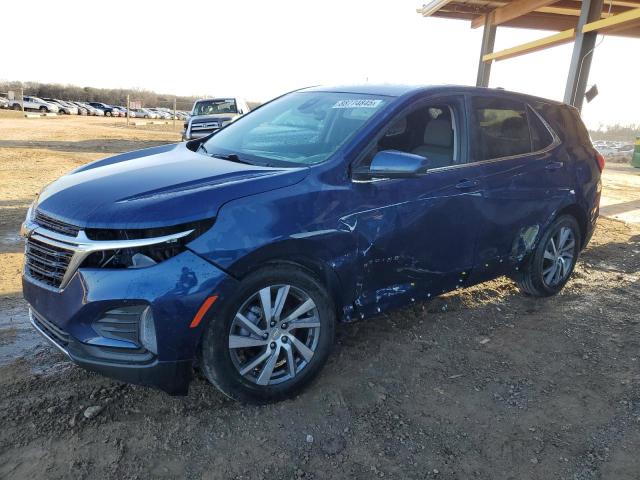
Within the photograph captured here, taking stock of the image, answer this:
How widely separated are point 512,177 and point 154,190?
2795 mm

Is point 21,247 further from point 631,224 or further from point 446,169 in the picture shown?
point 631,224

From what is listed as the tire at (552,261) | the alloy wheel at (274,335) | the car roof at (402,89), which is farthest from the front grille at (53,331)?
the tire at (552,261)

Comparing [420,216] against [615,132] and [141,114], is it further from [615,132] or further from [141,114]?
[615,132]

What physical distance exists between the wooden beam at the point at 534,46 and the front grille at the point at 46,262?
36.0ft

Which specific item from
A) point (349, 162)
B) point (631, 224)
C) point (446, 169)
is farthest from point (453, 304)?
point (631, 224)

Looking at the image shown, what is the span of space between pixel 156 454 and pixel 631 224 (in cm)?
880

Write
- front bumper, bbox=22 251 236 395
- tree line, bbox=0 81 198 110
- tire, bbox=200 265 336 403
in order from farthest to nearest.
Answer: tree line, bbox=0 81 198 110 < tire, bbox=200 265 336 403 < front bumper, bbox=22 251 236 395

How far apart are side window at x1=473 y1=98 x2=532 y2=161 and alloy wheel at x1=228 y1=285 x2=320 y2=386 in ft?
6.15

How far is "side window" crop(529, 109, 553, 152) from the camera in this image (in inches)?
172

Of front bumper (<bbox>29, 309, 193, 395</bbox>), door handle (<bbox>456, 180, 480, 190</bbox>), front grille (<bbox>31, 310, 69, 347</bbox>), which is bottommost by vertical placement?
front bumper (<bbox>29, 309, 193, 395</bbox>)

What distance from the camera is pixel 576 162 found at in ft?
15.5

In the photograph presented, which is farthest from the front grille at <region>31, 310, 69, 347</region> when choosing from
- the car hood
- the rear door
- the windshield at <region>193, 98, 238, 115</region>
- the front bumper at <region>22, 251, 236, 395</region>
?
the windshield at <region>193, 98, 238, 115</region>

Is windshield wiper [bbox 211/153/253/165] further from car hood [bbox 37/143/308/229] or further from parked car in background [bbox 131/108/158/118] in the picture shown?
parked car in background [bbox 131/108/158/118]

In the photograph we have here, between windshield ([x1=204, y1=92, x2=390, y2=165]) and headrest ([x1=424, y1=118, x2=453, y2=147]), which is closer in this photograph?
windshield ([x1=204, y1=92, x2=390, y2=165])
